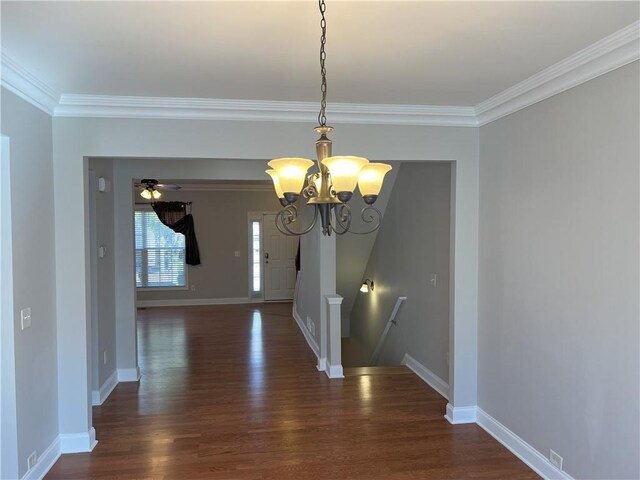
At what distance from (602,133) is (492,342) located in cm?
177

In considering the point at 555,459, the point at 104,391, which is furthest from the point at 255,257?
the point at 555,459

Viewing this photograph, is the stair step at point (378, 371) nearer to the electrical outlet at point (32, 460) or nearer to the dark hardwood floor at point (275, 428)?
the dark hardwood floor at point (275, 428)

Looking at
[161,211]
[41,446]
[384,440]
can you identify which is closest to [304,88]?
[384,440]

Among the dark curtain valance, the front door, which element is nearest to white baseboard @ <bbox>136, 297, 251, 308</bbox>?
the front door

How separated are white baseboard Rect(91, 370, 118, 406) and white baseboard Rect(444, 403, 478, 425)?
3208 mm

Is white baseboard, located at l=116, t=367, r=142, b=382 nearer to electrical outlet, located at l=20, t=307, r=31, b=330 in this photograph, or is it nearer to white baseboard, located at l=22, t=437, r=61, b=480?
white baseboard, located at l=22, t=437, r=61, b=480

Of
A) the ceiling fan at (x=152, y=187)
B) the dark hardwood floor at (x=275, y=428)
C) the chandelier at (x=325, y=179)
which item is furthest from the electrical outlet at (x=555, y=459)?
the ceiling fan at (x=152, y=187)

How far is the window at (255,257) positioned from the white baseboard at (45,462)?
6.77 metres

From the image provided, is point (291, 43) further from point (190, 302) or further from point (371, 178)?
point (190, 302)

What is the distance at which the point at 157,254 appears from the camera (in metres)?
9.65

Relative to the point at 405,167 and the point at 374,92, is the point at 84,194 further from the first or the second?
the point at 405,167

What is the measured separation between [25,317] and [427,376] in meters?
3.69

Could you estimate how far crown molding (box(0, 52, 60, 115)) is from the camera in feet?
7.95

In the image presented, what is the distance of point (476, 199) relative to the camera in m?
3.68
